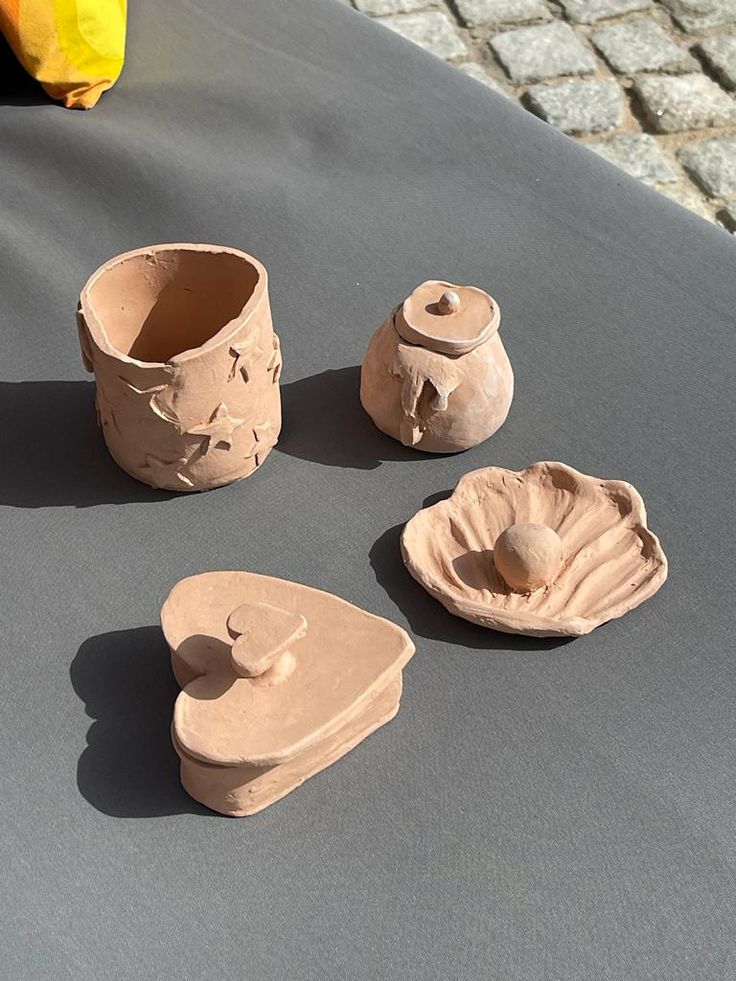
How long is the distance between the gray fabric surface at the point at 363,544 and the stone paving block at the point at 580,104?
1.75ft

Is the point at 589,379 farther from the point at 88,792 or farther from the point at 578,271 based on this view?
the point at 88,792

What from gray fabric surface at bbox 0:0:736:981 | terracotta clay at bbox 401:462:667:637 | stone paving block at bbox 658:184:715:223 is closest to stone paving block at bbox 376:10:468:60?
gray fabric surface at bbox 0:0:736:981

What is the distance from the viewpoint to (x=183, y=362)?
127 cm

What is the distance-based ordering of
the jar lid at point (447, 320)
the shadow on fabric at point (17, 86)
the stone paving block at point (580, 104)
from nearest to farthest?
the jar lid at point (447, 320)
the shadow on fabric at point (17, 86)
the stone paving block at point (580, 104)

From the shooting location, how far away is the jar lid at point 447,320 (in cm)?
138

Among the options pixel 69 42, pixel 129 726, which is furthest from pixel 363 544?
pixel 69 42

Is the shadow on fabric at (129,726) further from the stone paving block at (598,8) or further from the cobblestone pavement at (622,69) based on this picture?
the stone paving block at (598,8)

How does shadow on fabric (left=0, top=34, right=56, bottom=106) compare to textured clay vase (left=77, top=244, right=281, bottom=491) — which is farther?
shadow on fabric (left=0, top=34, right=56, bottom=106)

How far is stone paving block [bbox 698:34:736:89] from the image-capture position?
2717 millimetres

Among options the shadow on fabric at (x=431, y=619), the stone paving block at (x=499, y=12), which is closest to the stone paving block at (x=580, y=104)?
the stone paving block at (x=499, y=12)

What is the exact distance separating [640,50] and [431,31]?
0.56 m

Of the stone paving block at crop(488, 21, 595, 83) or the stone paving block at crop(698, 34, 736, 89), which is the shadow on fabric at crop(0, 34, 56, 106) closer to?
the stone paving block at crop(488, 21, 595, 83)

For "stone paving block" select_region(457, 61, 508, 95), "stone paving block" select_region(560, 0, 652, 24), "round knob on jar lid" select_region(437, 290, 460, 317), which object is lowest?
"stone paving block" select_region(457, 61, 508, 95)

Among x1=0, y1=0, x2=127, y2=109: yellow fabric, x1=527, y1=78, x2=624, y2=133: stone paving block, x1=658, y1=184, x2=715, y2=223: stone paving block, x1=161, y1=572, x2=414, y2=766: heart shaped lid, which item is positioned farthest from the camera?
x1=527, y1=78, x2=624, y2=133: stone paving block
